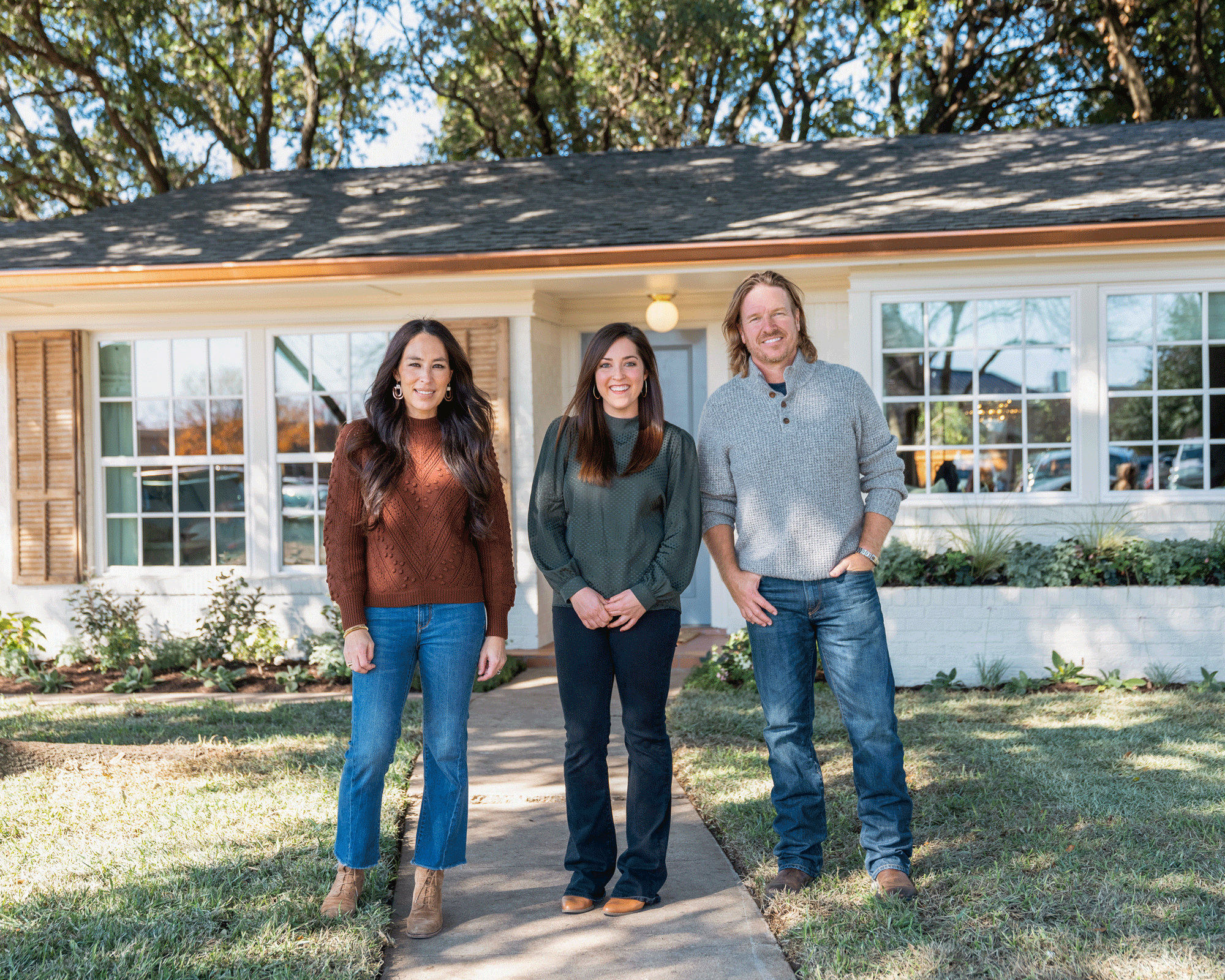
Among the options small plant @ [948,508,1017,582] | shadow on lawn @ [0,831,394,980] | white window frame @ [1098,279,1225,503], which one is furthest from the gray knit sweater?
white window frame @ [1098,279,1225,503]

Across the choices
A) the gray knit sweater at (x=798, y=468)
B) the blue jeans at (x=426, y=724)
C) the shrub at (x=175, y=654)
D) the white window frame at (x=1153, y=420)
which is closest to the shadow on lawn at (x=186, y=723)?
the shrub at (x=175, y=654)

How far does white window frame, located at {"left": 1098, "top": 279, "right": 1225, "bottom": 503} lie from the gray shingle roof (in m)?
0.49

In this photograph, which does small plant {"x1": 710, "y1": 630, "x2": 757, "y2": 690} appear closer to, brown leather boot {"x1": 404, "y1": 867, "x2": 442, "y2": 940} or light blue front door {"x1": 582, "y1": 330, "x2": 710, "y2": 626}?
light blue front door {"x1": 582, "y1": 330, "x2": 710, "y2": 626}

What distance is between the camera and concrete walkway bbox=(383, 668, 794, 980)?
2.78 meters

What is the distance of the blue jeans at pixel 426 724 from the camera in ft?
9.70

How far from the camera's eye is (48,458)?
25.5ft

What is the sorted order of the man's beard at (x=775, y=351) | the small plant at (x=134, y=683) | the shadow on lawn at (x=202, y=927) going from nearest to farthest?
the shadow on lawn at (x=202, y=927) → the man's beard at (x=775, y=351) → the small plant at (x=134, y=683)

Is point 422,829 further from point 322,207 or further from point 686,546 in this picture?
point 322,207

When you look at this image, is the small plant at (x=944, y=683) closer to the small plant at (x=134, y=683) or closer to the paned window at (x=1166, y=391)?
the paned window at (x=1166, y=391)

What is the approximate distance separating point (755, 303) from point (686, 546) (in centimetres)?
79

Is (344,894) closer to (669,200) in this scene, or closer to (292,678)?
(292,678)

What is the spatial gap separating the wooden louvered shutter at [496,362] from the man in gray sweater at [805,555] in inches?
173

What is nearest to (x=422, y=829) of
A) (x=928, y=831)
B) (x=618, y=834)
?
(x=618, y=834)

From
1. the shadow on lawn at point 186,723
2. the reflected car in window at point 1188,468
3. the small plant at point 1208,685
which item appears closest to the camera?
the shadow on lawn at point 186,723
